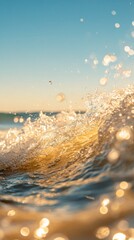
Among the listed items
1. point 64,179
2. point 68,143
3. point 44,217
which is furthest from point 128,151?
point 68,143

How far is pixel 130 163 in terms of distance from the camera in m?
3.59

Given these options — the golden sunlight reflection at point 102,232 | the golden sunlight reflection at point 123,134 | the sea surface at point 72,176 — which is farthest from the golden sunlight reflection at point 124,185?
the golden sunlight reflection at point 123,134

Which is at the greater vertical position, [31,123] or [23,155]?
[31,123]

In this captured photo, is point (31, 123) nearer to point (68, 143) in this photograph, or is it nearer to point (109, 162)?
point (68, 143)

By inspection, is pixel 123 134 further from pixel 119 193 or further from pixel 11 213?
pixel 11 213

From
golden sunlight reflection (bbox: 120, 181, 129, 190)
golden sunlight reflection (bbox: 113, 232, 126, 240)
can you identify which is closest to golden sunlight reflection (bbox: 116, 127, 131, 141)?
golden sunlight reflection (bbox: 120, 181, 129, 190)

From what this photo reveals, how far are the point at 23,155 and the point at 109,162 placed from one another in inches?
108

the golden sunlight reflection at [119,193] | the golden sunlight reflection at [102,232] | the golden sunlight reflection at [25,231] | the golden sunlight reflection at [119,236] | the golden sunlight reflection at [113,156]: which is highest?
the golden sunlight reflection at [113,156]

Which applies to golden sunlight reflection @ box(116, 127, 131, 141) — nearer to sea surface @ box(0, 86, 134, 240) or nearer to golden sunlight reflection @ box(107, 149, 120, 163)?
sea surface @ box(0, 86, 134, 240)

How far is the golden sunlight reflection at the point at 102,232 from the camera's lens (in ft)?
7.14

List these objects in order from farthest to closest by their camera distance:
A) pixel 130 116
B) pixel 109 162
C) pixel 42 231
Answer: pixel 130 116 < pixel 109 162 < pixel 42 231

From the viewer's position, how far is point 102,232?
2230 mm

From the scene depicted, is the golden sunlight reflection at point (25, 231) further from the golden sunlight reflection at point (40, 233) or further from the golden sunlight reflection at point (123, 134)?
the golden sunlight reflection at point (123, 134)

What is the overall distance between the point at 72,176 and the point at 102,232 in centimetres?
158
